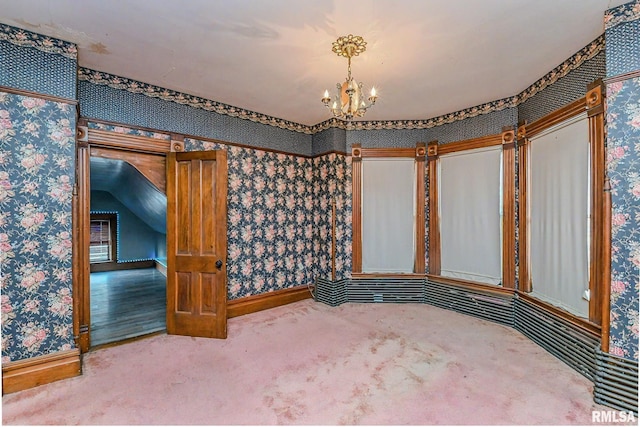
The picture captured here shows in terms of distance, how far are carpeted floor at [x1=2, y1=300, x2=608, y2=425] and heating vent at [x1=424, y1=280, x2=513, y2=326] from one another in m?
0.23

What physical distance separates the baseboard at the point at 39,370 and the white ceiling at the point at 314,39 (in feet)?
8.53

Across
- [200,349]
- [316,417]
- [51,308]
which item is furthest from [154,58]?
[316,417]

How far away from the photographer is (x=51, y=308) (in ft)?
8.04

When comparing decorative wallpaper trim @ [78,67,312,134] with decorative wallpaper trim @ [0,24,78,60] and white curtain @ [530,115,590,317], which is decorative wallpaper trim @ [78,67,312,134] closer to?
decorative wallpaper trim @ [0,24,78,60]

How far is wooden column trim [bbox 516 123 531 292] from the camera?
3.46 m

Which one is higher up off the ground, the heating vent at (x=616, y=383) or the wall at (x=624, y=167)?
the wall at (x=624, y=167)

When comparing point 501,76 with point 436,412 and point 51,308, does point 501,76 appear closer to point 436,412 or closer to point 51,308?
point 436,412

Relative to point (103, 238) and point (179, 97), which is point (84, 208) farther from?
point (103, 238)

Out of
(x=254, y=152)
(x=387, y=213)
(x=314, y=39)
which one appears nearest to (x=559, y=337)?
(x=387, y=213)

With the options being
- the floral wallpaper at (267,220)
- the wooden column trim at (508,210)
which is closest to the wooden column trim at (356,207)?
the floral wallpaper at (267,220)

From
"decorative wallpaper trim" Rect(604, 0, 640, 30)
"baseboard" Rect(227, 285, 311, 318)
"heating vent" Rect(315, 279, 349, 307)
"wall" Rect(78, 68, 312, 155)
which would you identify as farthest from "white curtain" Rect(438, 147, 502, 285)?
"wall" Rect(78, 68, 312, 155)

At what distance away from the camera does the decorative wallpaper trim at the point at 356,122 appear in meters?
2.76

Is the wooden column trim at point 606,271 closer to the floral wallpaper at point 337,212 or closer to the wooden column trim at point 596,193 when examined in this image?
the wooden column trim at point 596,193

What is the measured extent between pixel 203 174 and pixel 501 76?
3.36m
